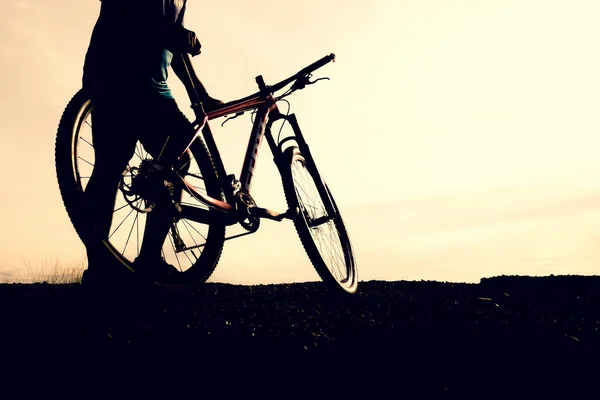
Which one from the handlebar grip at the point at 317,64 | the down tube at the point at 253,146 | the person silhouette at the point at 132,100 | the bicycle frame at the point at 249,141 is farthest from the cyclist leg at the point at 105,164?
the handlebar grip at the point at 317,64

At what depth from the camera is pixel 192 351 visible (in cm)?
218

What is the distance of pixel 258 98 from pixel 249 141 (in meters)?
0.38

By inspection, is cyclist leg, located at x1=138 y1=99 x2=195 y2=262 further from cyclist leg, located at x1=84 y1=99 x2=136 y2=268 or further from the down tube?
the down tube

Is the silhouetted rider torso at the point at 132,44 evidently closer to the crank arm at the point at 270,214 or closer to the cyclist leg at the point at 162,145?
the cyclist leg at the point at 162,145

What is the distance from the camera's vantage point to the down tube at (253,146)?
344cm

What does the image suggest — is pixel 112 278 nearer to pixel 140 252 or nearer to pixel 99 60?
pixel 140 252

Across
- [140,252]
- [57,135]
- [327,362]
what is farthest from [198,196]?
[327,362]

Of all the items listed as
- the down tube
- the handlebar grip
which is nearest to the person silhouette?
the down tube

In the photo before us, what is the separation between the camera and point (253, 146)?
3529 mm

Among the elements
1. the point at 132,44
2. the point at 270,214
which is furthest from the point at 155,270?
the point at 132,44

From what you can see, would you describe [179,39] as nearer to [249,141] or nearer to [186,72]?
[186,72]

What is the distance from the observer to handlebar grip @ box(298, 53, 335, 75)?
3945mm

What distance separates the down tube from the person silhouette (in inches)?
23.1

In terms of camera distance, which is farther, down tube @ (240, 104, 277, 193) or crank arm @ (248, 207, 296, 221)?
down tube @ (240, 104, 277, 193)
